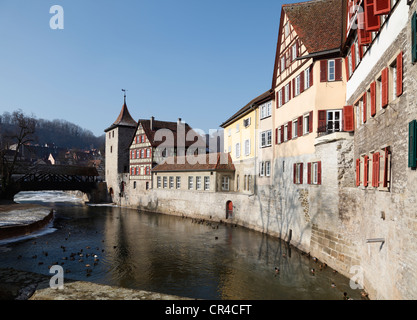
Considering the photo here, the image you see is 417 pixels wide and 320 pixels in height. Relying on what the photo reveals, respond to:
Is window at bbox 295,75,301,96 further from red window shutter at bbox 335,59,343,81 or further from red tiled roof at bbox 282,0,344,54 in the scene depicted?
red window shutter at bbox 335,59,343,81

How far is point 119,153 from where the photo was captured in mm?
47094

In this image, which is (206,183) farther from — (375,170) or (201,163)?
(375,170)

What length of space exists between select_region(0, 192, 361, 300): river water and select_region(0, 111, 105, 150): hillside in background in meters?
133

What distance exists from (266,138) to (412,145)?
17.0 meters

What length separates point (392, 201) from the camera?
8.36 meters

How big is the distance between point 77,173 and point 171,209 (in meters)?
21.6

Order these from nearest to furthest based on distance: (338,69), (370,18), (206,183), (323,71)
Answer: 1. (370,18)
2. (338,69)
3. (323,71)
4. (206,183)

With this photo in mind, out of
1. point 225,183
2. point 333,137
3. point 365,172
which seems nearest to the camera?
point 365,172

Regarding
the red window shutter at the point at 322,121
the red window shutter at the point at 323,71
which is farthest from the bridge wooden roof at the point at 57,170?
the red window shutter at the point at 323,71

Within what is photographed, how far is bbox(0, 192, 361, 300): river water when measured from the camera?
40.4ft

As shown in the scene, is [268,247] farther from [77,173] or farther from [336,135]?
[77,173]

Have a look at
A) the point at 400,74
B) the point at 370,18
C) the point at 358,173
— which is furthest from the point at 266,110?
the point at 400,74

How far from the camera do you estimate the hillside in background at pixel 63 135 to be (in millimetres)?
149500

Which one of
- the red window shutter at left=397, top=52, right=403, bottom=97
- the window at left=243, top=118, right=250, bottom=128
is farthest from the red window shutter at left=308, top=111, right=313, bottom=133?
the window at left=243, top=118, right=250, bottom=128
